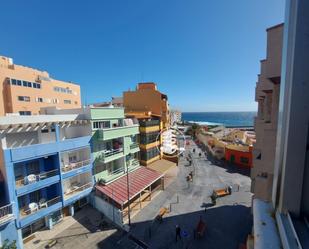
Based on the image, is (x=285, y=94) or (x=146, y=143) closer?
(x=285, y=94)

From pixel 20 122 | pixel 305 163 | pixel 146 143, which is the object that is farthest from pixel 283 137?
pixel 146 143

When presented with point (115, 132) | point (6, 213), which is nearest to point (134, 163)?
point (115, 132)

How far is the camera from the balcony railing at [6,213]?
11631mm

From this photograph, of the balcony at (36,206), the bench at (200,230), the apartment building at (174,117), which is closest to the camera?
the balcony at (36,206)

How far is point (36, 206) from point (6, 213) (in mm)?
2109

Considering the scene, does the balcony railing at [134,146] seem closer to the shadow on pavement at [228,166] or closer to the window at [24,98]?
the shadow on pavement at [228,166]

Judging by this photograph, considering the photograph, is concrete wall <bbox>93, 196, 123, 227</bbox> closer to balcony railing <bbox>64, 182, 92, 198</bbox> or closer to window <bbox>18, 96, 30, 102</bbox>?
balcony railing <bbox>64, 182, 92, 198</bbox>

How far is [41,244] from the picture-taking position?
45.5ft

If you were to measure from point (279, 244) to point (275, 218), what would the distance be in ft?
1.10

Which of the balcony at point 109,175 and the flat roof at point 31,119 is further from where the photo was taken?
the balcony at point 109,175

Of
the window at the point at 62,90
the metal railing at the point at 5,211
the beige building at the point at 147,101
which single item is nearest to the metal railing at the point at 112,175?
the metal railing at the point at 5,211

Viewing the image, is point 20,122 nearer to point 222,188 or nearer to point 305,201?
point 305,201

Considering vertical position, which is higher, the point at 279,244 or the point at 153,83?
the point at 153,83

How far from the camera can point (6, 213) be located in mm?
12023
